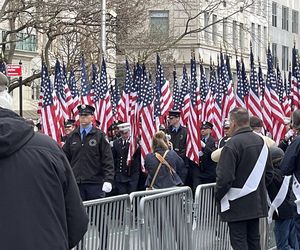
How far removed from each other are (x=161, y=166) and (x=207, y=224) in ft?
7.23

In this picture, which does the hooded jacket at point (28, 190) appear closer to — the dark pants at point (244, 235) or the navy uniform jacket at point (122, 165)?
the dark pants at point (244, 235)

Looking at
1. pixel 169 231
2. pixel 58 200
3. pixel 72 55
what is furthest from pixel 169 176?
pixel 72 55

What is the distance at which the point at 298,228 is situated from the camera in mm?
8953

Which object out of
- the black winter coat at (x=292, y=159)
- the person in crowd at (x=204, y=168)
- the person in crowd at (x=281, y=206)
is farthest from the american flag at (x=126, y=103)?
the black winter coat at (x=292, y=159)

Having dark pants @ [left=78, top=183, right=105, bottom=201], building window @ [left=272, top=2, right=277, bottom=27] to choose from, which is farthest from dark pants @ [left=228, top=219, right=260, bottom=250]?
building window @ [left=272, top=2, right=277, bottom=27]

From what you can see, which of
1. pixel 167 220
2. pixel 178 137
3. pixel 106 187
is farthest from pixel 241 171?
pixel 178 137

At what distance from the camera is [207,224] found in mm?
8688

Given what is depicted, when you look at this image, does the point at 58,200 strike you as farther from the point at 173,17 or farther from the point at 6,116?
the point at 173,17

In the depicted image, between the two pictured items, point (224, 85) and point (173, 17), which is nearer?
point (224, 85)

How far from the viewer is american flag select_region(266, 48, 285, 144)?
54.1 ft

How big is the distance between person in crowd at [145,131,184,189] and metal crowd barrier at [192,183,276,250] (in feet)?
5.54

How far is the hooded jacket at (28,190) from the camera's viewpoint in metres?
3.74

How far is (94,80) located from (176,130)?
14.3 feet

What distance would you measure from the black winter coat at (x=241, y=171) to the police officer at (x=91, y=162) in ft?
7.49
